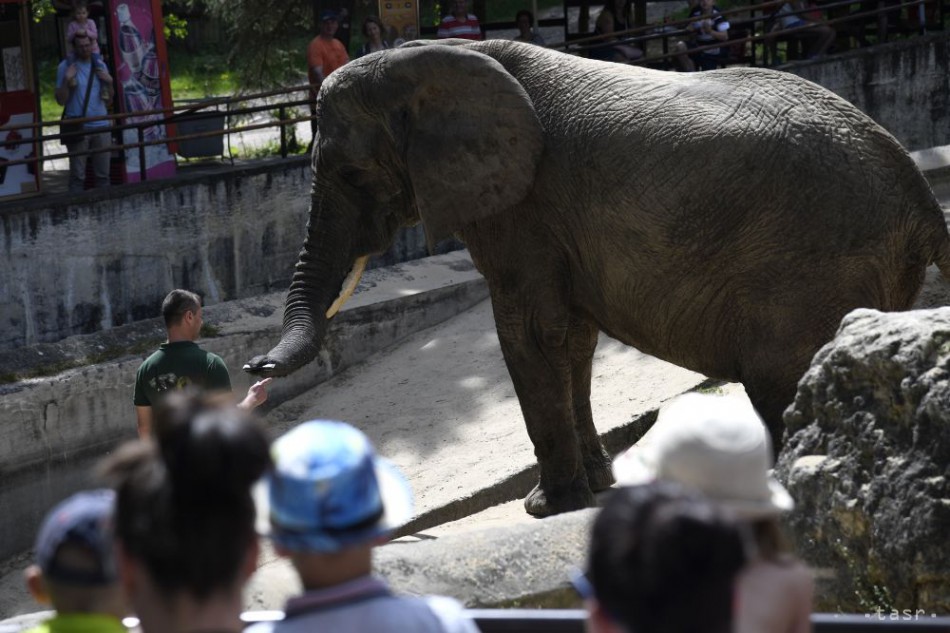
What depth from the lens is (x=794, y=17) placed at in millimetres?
18375

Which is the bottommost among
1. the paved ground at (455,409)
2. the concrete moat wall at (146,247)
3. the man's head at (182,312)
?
the paved ground at (455,409)

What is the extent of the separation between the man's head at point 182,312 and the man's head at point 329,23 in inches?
345

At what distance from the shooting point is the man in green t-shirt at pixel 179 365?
7.12m

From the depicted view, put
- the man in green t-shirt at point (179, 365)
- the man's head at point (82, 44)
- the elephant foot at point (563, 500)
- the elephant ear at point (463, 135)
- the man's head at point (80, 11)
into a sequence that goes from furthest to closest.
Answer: the man's head at point (82, 44)
the man's head at point (80, 11)
the elephant foot at point (563, 500)
the elephant ear at point (463, 135)
the man in green t-shirt at point (179, 365)

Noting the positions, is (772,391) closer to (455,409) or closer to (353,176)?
(353,176)

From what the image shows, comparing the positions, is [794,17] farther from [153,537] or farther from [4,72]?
[153,537]

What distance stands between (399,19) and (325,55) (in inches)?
38.1

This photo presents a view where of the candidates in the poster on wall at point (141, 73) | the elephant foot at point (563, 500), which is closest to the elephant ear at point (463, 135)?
the elephant foot at point (563, 500)

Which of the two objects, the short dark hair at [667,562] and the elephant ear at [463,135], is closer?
the short dark hair at [667,562]

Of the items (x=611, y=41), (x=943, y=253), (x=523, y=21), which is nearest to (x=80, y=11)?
(x=523, y=21)

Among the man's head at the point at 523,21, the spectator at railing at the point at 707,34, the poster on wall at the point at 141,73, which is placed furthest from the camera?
the spectator at railing at the point at 707,34

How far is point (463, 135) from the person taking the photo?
323 inches

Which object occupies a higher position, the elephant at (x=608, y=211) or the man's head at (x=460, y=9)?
the man's head at (x=460, y=9)

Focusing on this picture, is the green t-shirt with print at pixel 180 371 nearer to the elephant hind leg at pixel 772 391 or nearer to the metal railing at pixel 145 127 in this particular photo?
the elephant hind leg at pixel 772 391
